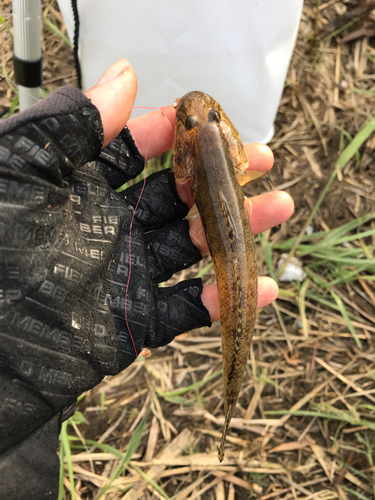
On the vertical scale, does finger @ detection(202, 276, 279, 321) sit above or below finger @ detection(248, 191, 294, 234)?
below

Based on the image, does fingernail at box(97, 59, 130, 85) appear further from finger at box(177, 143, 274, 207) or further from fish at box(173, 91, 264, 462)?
finger at box(177, 143, 274, 207)

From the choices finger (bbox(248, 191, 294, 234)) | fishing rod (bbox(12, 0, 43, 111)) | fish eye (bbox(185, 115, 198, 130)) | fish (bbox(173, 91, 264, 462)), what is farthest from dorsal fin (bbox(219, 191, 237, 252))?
fishing rod (bbox(12, 0, 43, 111))

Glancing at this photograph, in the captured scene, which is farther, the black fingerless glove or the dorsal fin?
the dorsal fin

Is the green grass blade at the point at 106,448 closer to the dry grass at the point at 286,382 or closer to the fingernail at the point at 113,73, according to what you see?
the dry grass at the point at 286,382

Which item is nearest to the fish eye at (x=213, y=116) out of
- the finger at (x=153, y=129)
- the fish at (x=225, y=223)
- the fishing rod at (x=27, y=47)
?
the fish at (x=225, y=223)

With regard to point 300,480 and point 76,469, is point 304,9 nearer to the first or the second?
point 300,480

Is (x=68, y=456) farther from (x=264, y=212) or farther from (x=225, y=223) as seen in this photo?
(x=264, y=212)

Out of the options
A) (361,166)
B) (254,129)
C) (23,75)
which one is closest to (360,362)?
(361,166)
